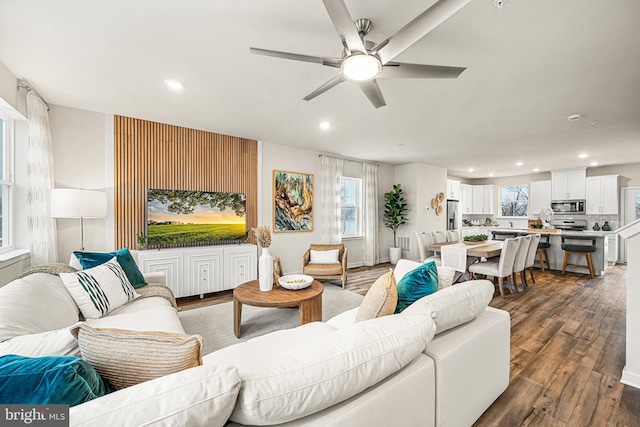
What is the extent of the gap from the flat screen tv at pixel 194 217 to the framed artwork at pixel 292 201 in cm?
71

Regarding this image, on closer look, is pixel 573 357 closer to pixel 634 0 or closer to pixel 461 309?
pixel 461 309

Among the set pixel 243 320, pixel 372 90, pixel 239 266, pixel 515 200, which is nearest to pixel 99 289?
pixel 243 320

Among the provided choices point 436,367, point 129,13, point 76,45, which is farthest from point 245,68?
point 436,367

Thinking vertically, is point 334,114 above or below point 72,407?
above

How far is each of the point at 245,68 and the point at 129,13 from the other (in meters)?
0.86

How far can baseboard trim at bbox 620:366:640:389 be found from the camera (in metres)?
1.92

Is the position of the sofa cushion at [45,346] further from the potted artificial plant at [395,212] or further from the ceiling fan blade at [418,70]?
the potted artificial plant at [395,212]

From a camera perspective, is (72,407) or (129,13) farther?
(129,13)

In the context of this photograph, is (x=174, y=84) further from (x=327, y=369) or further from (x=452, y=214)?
(x=452, y=214)

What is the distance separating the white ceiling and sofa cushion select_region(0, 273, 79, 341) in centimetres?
180

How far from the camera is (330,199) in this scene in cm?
562

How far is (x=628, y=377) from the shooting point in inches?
76.7

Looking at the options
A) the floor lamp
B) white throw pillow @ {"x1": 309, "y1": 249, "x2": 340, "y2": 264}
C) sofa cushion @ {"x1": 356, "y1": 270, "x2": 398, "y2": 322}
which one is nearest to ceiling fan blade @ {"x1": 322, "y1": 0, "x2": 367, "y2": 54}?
sofa cushion @ {"x1": 356, "y1": 270, "x2": 398, "y2": 322}

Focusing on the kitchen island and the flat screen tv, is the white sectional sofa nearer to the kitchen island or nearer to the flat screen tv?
the flat screen tv
